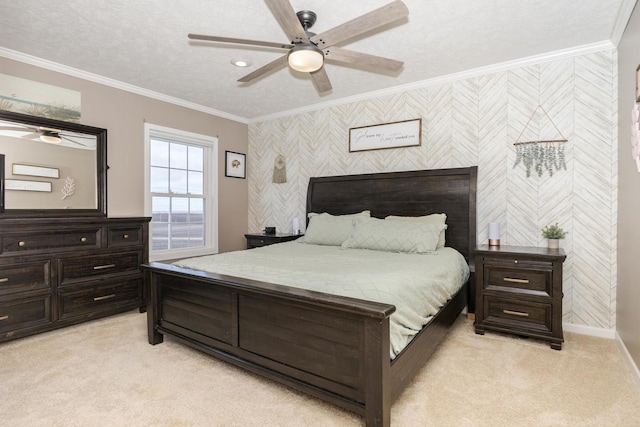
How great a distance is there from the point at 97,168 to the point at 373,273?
3.13m

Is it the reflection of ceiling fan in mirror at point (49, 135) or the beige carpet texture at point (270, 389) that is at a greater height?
the reflection of ceiling fan in mirror at point (49, 135)

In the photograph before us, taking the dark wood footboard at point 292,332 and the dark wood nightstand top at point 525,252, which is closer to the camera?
the dark wood footboard at point 292,332

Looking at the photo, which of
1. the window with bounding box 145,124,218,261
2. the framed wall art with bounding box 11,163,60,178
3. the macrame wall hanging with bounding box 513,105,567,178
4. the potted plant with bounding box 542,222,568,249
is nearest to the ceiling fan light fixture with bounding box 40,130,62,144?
the framed wall art with bounding box 11,163,60,178

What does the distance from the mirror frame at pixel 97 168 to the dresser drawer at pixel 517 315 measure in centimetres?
385

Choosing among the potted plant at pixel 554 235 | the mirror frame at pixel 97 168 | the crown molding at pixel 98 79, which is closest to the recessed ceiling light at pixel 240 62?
the crown molding at pixel 98 79

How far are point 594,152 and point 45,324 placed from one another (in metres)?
4.87

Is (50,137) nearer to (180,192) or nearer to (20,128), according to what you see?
(20,128)

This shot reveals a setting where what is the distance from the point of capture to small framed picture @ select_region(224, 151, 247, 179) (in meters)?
4.91

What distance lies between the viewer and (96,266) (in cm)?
314

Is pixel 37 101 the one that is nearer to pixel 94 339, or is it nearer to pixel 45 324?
pixel 45 324

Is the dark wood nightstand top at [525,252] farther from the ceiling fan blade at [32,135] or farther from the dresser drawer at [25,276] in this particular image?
the ceiling fan blade at [32,135]

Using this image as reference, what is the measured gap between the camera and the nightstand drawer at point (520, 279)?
2625 millimetres

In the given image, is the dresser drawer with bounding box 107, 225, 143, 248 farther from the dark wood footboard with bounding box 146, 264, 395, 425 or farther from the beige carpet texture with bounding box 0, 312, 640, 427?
the dark wood footboard with bounding box 146, 264, 395, 425

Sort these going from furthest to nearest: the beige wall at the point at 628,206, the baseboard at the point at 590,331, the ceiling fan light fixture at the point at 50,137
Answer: the ceiling fan light fixture at the point at 50,137, the baseboard at the point at 590,331, the beige wall at the point at 628,206
